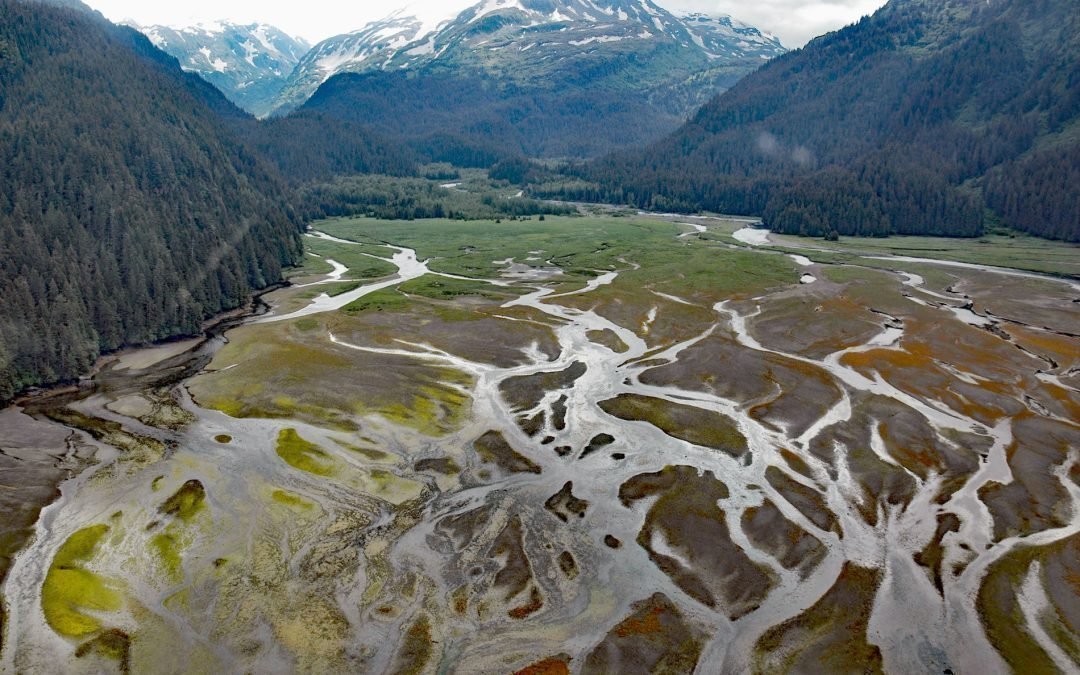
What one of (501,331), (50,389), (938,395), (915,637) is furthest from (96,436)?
(938,395)

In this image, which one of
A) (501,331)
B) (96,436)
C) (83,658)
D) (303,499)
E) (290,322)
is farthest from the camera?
(290,322)

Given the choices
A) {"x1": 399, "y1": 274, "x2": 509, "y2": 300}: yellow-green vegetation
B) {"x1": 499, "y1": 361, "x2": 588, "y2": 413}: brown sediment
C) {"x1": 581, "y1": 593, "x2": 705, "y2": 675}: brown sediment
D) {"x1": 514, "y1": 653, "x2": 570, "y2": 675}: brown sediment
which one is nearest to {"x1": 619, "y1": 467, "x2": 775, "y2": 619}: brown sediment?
{"x1": 581, "y1": 593, "x2": 705, "y2": 675}: brown sediment

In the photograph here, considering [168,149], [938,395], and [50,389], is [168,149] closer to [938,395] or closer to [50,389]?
[50,389]

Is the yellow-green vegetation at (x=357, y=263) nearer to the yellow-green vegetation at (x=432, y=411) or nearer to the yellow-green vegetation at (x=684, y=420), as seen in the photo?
the yellow-green vegetation at (x=432, y=411)

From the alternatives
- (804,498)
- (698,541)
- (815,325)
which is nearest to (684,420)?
(804,498)

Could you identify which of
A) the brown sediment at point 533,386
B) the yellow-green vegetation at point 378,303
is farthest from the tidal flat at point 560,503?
the yellow-green vegetation at point 378,303

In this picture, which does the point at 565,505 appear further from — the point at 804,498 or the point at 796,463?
the point at 796,463
